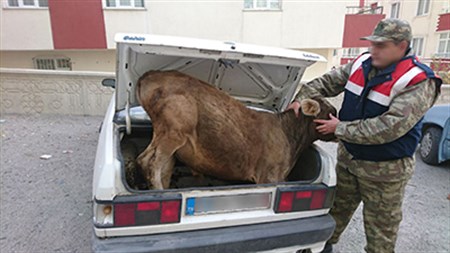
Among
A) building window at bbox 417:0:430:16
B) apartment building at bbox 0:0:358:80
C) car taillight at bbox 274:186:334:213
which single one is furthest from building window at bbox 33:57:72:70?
building window at bbox 417:0:430:16

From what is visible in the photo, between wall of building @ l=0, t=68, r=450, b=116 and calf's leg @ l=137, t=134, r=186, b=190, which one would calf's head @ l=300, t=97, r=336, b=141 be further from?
wall of building @ l=0, t=68, r=450, b=116

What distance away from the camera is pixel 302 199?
227cm

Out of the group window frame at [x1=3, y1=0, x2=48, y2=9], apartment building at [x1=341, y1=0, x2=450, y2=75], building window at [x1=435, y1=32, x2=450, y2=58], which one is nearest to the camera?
window frame at [x1=3, y1=0, x2=48, y2=9]

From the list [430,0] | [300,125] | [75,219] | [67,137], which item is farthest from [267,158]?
[430,0]

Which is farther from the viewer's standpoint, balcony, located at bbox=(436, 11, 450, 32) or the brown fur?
balcony, located at bbox=(436, 11, 450, 32)

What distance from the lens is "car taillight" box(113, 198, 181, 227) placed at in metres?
1.88

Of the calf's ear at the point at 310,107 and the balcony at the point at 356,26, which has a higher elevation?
the balcony at the point at 356,26

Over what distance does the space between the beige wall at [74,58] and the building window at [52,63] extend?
132 millimetres

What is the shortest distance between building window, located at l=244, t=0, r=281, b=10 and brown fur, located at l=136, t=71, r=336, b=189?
31.6 ft

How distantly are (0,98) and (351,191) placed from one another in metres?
8.64

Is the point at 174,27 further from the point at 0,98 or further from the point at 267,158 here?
the point at 267,158

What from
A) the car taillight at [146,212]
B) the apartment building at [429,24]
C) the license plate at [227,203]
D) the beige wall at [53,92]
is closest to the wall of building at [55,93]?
the beige wall at [53,92]

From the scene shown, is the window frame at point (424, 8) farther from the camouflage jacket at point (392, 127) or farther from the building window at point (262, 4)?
the camouflage jacket at point (392, 127)

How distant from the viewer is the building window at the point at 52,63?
11.5 metres
